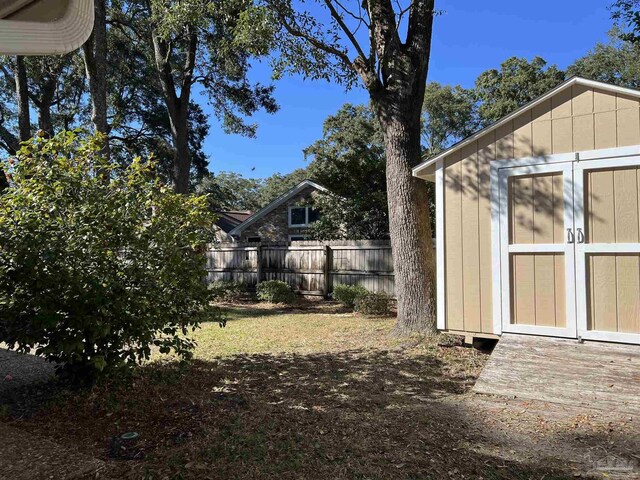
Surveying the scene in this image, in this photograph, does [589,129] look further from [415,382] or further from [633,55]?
[633,55]

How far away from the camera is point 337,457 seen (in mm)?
3088

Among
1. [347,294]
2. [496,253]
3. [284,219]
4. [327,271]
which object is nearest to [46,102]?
[284,219]

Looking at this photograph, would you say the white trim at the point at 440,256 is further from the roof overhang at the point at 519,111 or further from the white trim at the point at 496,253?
the white trim at the point at 496,253

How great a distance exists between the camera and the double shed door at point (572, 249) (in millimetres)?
4691

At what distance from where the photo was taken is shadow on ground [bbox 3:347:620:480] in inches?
116

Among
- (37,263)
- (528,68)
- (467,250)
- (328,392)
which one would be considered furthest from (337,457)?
(528,68)

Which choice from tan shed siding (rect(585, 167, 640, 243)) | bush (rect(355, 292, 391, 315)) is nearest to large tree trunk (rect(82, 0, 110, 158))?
bush (rect(355, 292, 391, 315))

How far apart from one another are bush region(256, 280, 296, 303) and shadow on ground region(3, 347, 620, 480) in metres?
6.88

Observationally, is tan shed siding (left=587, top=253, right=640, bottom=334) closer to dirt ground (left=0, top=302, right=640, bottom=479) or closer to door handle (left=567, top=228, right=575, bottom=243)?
door handle (left=567, top=228, right=575, bottom=243)

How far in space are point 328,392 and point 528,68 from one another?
27.6 meters

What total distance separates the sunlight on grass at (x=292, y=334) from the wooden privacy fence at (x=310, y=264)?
2101mm

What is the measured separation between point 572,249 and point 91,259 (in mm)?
4918

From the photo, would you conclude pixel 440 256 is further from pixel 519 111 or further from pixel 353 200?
pixel 353 200

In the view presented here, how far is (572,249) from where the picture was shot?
494 centimetres
